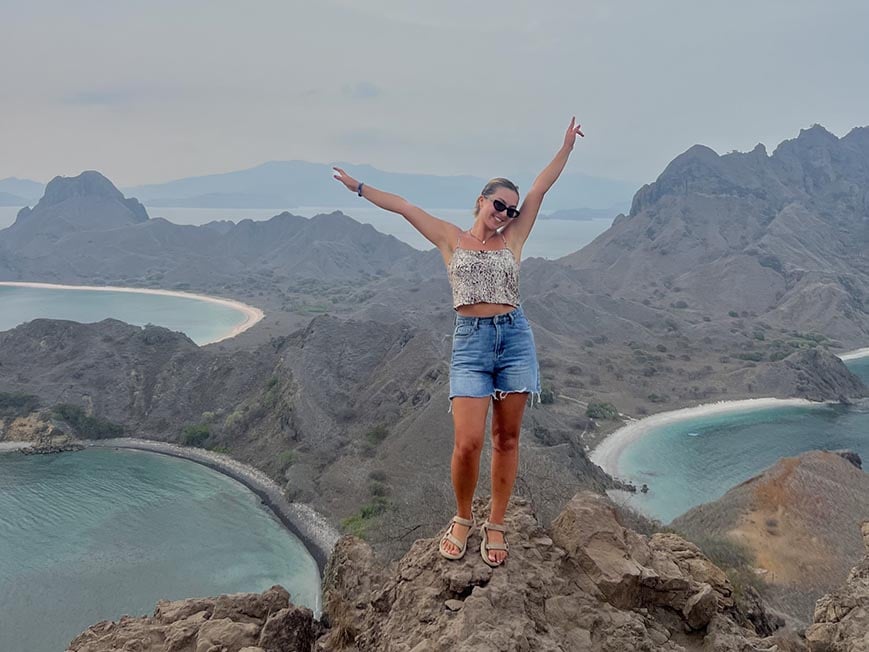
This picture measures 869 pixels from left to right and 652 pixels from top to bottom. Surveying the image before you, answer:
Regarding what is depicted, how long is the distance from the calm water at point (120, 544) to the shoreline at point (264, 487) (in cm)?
40

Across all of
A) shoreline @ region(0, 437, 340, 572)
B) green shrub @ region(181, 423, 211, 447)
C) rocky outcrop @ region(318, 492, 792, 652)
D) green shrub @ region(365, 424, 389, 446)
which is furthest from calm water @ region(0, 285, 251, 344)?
rocky outcrop @ region(318, 492, 792, 652)

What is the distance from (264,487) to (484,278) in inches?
1125

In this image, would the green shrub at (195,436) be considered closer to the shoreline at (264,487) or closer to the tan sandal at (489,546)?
the shoreline at (264,487)

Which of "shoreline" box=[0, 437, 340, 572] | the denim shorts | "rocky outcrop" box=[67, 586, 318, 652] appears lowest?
"shoreline" box=[0, 437, 340, 572]

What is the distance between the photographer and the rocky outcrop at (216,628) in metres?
4.84

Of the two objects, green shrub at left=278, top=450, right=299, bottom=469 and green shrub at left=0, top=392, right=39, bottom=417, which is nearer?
green shrub at left=278, top=450, right=299, bottom=469

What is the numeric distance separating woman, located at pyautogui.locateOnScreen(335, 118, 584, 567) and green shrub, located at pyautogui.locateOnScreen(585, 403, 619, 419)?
3848 cm

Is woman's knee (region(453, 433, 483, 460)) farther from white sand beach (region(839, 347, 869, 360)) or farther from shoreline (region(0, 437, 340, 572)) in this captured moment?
white sand beach (region(839, 347, 869, 360))

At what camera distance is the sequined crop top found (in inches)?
136

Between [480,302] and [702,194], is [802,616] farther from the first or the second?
[702,194]

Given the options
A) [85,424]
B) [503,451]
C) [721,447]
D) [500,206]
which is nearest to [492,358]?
[503,451]

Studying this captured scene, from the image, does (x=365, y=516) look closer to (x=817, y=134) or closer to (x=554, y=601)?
(x=554, y=601)

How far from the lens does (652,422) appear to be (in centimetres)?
4066

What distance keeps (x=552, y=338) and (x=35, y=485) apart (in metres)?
46.4
